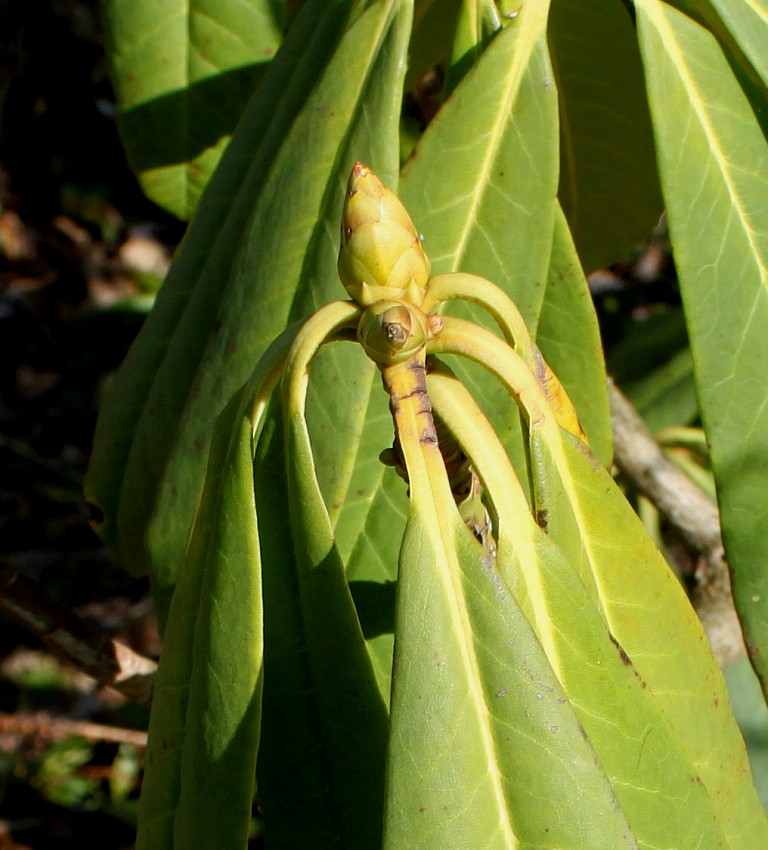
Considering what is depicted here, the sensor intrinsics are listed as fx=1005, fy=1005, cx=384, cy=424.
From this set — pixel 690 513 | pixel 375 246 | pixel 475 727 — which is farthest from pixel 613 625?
pixel 690 513

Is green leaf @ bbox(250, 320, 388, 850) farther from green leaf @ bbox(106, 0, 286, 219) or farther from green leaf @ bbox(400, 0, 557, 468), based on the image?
green leaf @ bbox(106, 0, 286, 219)

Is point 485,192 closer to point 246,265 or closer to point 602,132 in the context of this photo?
point 246,265

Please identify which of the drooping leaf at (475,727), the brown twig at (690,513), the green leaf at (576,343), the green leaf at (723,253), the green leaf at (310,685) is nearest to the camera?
the drooping leaf at (475,727)

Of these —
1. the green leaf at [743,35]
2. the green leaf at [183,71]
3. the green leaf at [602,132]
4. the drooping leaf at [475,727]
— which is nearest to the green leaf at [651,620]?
the drooping leaf at [475,727]

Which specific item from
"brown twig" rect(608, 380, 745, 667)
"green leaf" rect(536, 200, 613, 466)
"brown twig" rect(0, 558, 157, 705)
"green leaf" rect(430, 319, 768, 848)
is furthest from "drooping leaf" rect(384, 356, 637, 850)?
"brown twig" rect(608, 380, 745, 667)

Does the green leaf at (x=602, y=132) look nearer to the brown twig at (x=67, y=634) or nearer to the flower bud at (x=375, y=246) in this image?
the flower bud at (x=375, y=246)

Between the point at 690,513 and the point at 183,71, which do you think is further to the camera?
the point at 690,513
